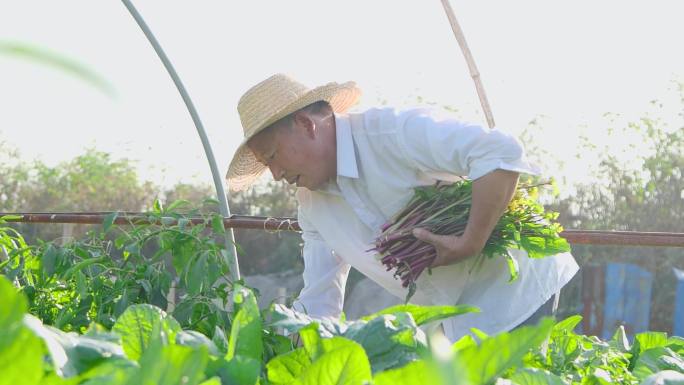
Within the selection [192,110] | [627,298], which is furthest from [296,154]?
[627,298]

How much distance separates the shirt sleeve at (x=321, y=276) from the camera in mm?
2664

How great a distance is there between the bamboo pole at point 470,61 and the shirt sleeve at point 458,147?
0.89 meters

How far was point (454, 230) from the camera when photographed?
2.35m

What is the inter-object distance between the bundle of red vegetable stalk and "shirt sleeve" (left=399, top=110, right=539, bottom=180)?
0.24 ft

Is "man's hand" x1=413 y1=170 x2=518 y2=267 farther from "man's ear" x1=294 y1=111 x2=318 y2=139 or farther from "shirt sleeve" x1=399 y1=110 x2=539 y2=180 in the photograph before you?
"man's ear" x1=294 y1=111 x2=318 y2=139

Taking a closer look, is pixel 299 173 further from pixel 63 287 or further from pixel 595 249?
pixel 595 249

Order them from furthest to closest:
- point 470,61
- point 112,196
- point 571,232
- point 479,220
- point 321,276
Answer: point 112,196
point 470,61
point 321,276
point 571,232
point 479,220

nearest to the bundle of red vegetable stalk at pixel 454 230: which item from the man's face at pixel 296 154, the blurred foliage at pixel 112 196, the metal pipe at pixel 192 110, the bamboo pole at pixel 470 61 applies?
the man's face at pixel 296 154

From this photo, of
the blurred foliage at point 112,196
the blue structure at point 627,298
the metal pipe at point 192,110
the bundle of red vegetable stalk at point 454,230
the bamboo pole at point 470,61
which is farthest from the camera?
the blurred foliage at point 112,196

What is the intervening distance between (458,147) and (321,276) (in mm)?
668

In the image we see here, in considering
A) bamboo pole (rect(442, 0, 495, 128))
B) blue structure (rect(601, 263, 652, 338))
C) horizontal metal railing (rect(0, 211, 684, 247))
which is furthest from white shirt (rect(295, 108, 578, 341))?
blue structure (rect(601, 263, 652, 338))

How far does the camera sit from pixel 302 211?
2.76 meters

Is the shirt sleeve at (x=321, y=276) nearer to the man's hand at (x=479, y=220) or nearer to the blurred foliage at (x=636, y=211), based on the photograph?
the man's hand at (x=479, y=220)

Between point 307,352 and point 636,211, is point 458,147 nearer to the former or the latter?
point 307,352
